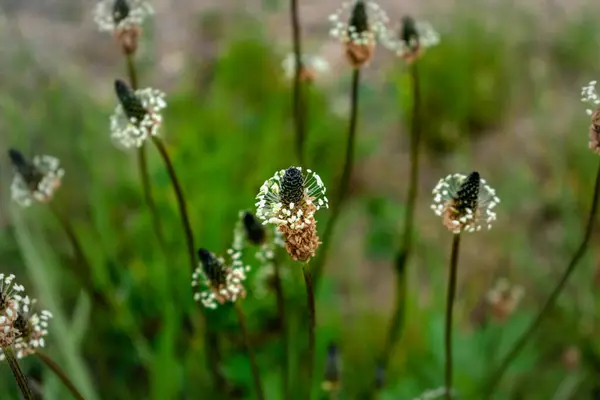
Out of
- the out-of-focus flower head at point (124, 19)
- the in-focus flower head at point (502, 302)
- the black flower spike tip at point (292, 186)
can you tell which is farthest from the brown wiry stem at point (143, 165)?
the in-focus flower head at point (502, 302)

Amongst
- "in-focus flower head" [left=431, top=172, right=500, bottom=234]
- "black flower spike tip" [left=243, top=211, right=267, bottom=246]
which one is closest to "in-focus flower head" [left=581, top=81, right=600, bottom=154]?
"in-focus flower head" [left=431, top=172, right=500, bottom=234]

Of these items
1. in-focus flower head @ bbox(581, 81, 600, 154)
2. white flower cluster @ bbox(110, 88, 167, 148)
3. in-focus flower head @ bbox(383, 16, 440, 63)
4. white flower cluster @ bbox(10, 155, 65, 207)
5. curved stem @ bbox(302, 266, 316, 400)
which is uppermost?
in-focus flower head @ bbox(383, 16, 440, 63)

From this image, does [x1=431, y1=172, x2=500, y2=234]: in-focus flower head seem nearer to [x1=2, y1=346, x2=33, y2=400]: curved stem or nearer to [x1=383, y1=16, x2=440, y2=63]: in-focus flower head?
[x1=383, y1=16, x2=440, y2=63]: in-focus flower head

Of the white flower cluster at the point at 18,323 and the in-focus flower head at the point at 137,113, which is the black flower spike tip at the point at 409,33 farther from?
the white flower cluster at the point at 18,323

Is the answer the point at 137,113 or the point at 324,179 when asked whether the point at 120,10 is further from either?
the point at 324,179

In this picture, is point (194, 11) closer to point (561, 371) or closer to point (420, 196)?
point (420, 196)

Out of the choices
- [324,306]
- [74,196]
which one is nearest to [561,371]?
[324,306]

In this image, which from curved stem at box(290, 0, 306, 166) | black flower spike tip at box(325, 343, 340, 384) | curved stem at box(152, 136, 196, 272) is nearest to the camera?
curved stem at box(152, 136, 196, 272)
